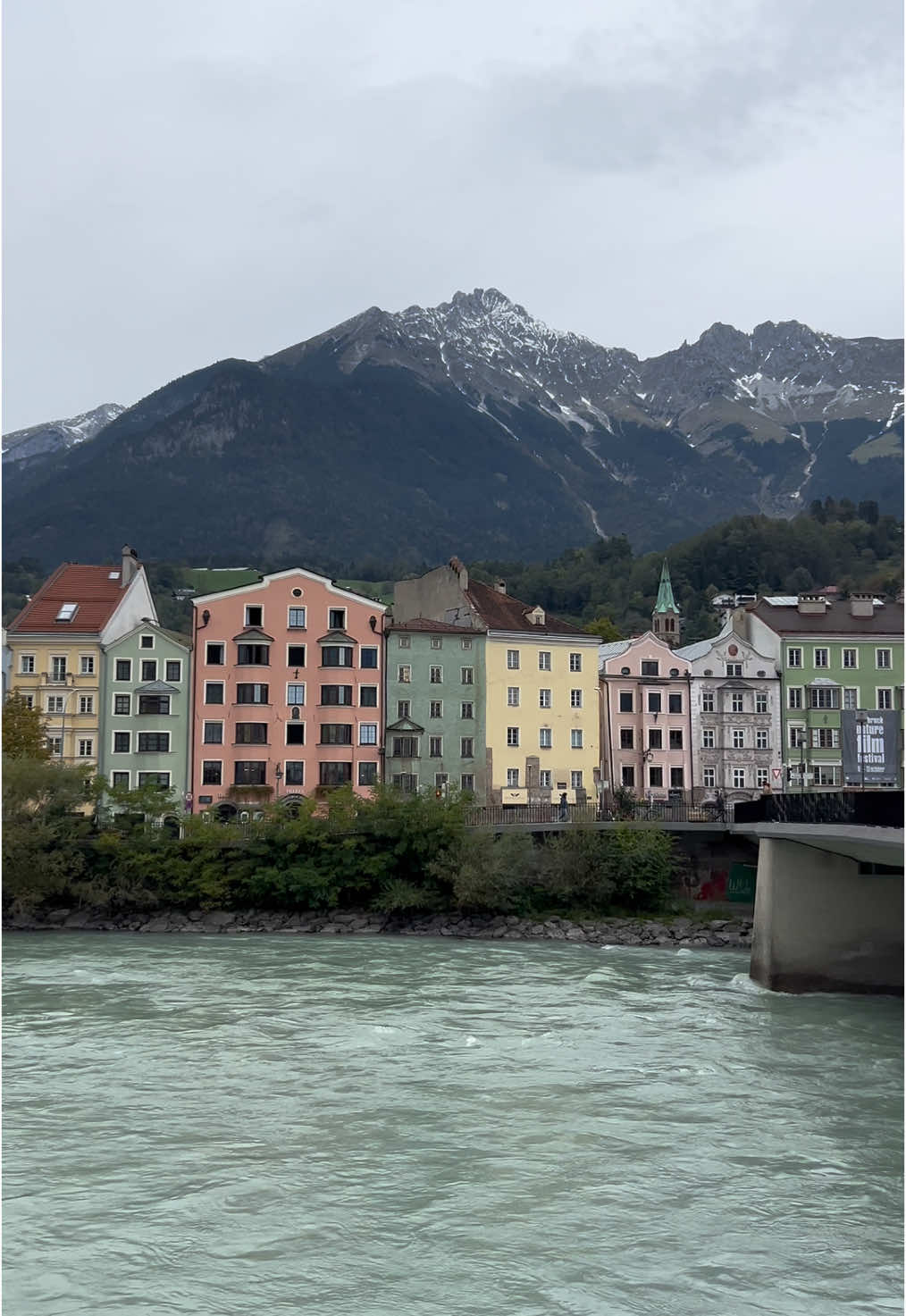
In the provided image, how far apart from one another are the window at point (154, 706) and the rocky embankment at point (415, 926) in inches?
575

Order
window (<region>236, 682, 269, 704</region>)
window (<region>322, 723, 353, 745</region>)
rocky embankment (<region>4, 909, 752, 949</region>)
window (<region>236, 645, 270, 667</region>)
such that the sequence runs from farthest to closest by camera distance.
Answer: window (<region>322, 723, 353, 745</region>) → window (<region>236, 645, 270, 667</region>) → window (<region>236, 682, 269, 704</region>) → rocky embankment (<region>4, 909, 752, 949</region>)

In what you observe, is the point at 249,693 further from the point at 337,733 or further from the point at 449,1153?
the point at 449,1153

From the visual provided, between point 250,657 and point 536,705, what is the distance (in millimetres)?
16348

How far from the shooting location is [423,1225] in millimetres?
18016

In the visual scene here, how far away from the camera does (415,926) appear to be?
57.8 m

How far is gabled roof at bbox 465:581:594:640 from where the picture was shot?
7750 cm

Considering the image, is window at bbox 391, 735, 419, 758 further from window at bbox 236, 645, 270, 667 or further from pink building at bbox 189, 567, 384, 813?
window at bbox 236, 645, 270, 667

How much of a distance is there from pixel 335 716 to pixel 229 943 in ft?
74.0

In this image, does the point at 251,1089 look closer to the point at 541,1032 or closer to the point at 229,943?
the point at 541,1032

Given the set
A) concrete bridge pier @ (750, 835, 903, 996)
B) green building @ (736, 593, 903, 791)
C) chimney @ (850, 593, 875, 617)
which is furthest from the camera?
chimney @ (850, 593, 875, 617)

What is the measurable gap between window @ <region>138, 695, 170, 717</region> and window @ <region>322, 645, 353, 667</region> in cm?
851

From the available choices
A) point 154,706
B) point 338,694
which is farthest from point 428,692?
point 154,706

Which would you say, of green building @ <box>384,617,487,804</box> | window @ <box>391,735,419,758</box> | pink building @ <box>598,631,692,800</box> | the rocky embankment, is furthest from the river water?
pink building @ <box>598,631,692,800</box>

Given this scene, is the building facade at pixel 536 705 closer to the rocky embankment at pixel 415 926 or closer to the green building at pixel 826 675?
the green building at pixel 826 675
